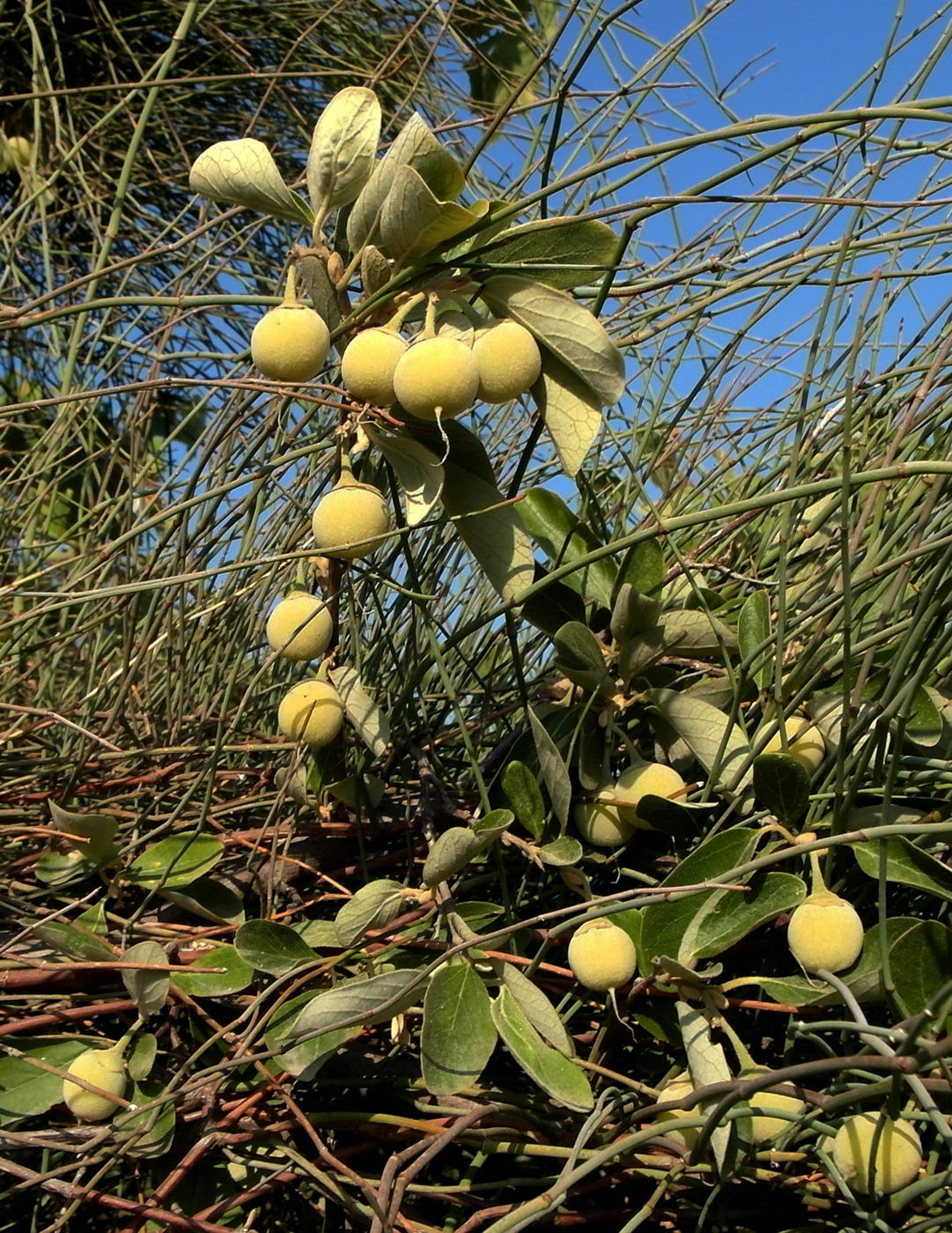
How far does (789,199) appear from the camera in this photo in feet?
1.39

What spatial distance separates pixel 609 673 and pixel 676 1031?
6.6 inches

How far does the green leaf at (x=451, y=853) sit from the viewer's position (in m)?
0.46

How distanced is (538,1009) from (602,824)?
0.31 feet

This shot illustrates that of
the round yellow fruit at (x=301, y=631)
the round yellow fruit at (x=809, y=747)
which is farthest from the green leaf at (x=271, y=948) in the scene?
the round yellow fruit at (x=809, y=747)

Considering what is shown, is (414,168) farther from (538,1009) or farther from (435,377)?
(538,1009)

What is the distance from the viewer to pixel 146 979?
497mm

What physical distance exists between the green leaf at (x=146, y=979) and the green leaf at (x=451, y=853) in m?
0.13

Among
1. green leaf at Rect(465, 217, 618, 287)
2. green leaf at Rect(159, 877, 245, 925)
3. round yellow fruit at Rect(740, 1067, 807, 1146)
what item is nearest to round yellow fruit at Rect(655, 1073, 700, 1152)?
round yellow fruit at Rect(740, 1067, 807, 1146)

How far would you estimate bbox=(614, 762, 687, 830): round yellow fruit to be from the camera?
504 millimetres

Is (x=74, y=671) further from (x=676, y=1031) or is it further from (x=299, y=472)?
(x=676, y=1031)

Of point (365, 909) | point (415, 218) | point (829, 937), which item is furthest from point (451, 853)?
point (415, 218)

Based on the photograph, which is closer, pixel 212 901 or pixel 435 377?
pixel 435 377

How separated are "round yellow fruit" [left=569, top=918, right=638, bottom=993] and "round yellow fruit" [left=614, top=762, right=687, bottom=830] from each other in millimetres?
73

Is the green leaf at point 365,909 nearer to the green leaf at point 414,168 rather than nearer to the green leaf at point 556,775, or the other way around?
the green leaf at point 556,775
